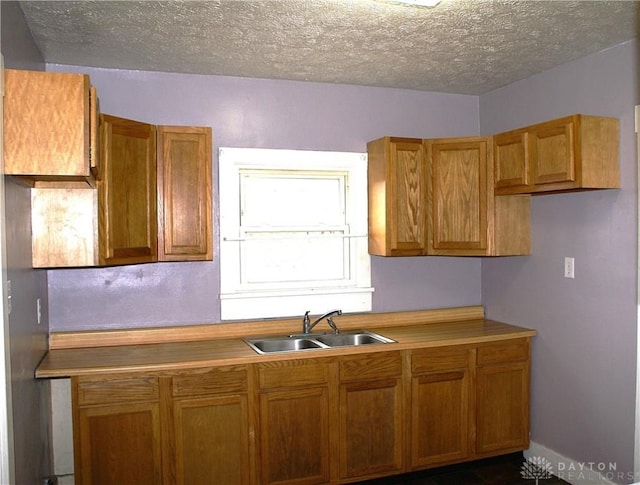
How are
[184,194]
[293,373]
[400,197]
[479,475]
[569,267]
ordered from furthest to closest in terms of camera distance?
[400,197] < [479,475] < [569,267] < [184,194] < [293,373]

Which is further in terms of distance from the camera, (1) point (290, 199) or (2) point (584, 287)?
(1) point (290, 199)

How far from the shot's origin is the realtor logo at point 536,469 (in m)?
3.15

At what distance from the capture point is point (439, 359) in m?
3.10

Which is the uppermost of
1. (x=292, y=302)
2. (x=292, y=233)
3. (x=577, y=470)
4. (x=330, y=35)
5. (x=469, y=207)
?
(x=330, y=35)

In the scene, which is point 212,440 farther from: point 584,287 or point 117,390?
point 584,287

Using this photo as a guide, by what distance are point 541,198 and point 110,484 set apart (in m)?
2.95

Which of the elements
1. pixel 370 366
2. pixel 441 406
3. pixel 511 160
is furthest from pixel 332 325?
pixel 511 160

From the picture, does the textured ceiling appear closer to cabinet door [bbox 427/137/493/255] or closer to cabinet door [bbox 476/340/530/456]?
cabinet door [bbox 427/137/493/255]

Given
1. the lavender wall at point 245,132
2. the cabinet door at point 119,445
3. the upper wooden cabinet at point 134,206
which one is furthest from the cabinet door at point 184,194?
the cabinet door at point 119,445

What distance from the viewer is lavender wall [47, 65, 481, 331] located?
3.07m

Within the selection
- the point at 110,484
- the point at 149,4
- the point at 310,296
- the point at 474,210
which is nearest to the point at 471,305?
the point at 474,210

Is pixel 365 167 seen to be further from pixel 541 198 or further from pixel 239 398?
pixel 239 398

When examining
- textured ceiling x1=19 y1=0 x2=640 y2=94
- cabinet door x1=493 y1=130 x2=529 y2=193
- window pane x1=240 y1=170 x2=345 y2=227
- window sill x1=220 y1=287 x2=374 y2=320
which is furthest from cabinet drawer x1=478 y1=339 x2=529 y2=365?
textured ceiling x1=19 y1=0 x2=640 y2=94

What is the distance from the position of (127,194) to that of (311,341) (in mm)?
1397
